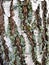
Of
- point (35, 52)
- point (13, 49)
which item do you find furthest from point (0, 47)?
point (35, 52)

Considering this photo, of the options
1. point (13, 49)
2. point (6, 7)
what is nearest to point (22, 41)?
point (13, 49)

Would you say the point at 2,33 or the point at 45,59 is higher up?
the point at 2,33

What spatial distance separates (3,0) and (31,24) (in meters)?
0.23

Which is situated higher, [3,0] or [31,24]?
[3,0]

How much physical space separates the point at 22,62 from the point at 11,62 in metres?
0.07

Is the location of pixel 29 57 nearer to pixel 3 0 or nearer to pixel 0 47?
pixel 0 47

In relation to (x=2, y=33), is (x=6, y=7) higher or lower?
higher

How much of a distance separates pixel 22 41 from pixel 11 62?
15cm

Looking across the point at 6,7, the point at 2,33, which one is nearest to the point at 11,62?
the point at 2,33

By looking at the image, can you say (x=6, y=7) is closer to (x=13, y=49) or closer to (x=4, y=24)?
(x=4, y=24)

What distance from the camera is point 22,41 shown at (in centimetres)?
191

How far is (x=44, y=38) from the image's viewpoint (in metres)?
1.91

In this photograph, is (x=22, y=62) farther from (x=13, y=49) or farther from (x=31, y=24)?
(x=31, y=24)

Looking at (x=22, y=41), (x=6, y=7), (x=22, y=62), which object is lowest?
(x=22, y=62)
